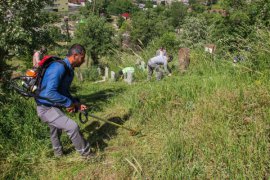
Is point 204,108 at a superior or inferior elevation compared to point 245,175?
superior

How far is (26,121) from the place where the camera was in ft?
17.2

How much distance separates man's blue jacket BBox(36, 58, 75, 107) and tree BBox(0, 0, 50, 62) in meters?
2.96

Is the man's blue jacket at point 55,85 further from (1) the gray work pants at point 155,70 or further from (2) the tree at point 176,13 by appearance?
(2) the tree at point 176,13

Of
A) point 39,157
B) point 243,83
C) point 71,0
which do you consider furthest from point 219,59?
point 71,0

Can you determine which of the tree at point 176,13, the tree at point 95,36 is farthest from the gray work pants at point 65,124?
the tree at point 176,13

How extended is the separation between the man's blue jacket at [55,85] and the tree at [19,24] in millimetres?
2959

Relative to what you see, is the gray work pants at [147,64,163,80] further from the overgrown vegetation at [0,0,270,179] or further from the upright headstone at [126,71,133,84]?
the overgrown vegetation at [0,0,270,179]

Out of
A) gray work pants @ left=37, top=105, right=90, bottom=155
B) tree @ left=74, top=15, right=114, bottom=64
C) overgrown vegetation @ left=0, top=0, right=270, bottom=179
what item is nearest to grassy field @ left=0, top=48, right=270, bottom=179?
overgrown vegetation @ left=0, top=0, right=270, bottom=179

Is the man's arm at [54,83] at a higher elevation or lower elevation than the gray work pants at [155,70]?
higher

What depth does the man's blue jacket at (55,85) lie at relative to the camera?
415 cm

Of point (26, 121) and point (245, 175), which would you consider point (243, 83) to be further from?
point (26, 121)

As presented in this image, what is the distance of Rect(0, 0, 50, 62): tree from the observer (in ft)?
22.1

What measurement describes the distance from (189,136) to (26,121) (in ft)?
8.99

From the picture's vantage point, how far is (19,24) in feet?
22.9
